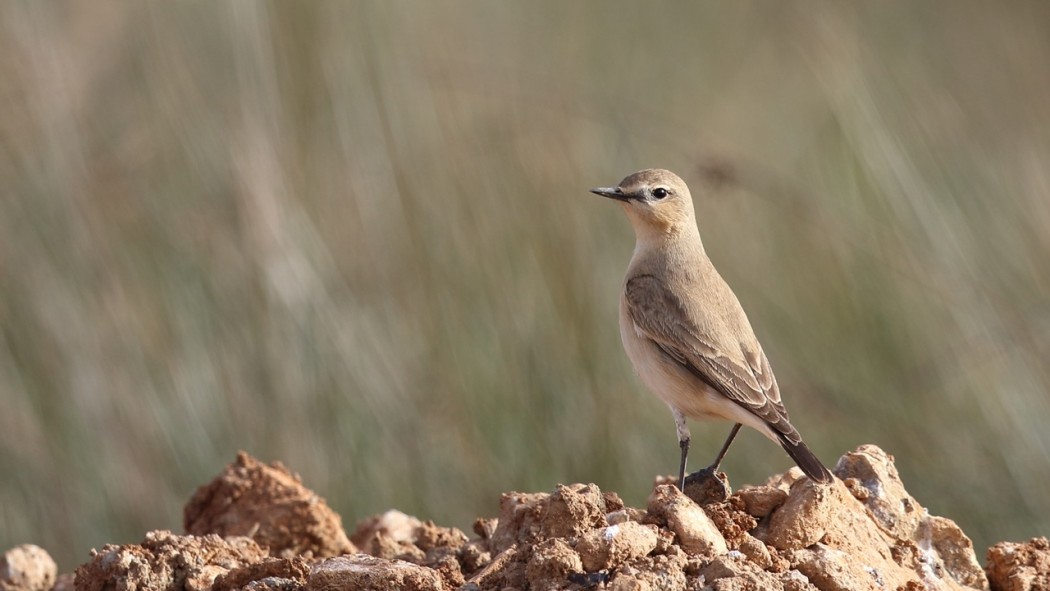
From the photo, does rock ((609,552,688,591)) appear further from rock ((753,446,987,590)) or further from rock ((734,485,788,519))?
rock ((734,485,788,519))

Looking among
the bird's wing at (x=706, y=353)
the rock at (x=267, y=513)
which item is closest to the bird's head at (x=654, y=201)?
the bird's wing at (x=706, y=353)

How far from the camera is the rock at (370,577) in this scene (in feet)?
11.5

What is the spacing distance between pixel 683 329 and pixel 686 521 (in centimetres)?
146

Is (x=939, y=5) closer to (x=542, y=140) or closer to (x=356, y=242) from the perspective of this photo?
(x=542, y=140)

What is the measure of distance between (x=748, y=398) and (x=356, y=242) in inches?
162

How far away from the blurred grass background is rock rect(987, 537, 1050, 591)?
2653 mm

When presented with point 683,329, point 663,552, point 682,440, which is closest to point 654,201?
point 683,329

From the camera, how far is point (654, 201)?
5531mm

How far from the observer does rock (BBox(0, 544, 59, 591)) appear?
16.4 feet

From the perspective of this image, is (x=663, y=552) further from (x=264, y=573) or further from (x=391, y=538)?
(x=391, y=538)

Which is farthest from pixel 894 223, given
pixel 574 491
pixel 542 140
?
pixel 574 491

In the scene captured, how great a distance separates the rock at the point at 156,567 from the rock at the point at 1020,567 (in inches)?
90.4

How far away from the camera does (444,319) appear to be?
8.10 meters

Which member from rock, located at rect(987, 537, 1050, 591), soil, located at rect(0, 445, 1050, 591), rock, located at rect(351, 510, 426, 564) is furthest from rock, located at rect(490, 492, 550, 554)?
rock, located at rect(987, 537, 1050, 591)
